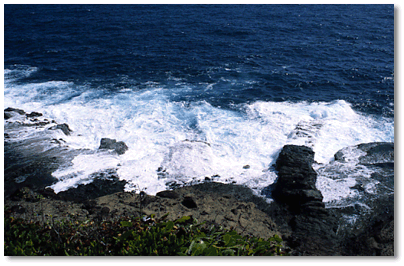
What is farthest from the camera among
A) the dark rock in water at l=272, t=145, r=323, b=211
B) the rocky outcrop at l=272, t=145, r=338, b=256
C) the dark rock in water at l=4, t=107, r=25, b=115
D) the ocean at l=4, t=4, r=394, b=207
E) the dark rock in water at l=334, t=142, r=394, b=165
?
the dark rock in water at l=4, t=107, r=25, b=115

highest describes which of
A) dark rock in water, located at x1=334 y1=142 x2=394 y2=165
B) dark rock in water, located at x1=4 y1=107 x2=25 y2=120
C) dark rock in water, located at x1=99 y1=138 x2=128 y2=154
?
dark rock in water, located at x1=334 y1=142 x2=394 y2=165

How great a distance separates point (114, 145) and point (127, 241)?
7395 millimetres

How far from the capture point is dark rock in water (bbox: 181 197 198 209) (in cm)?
845

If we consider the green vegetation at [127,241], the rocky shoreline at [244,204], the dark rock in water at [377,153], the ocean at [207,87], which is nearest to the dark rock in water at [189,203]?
the rocky shoreline at [244,204]

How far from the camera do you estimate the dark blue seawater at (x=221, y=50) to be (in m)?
16.9

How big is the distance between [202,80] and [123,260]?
568 inches

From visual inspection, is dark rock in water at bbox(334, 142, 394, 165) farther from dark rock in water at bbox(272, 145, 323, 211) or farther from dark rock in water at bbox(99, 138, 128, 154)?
dark rock in water at bbox(99, 138, 128, 154)

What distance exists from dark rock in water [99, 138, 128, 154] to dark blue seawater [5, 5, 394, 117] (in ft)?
18.3

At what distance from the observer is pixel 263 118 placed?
14.5m

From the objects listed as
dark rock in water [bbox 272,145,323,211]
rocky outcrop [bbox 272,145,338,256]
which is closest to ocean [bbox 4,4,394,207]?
dark rock in water [bbox 272,145,323,211]

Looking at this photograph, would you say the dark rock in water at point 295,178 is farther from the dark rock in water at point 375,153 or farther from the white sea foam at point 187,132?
the dark rock in water at point 375,153

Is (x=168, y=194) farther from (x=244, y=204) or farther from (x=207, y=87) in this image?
(x=207, y=87)

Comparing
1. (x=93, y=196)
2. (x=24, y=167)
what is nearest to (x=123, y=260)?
(x=93, y=196)

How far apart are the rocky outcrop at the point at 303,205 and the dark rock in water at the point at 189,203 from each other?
105 inches
